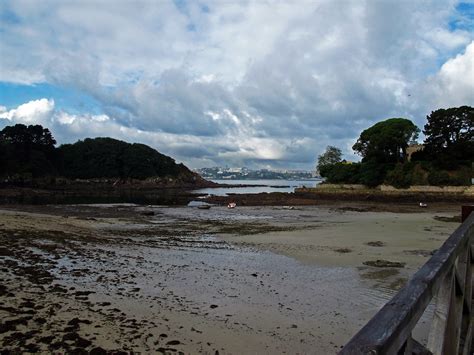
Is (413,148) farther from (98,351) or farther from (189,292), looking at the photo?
(98,351)

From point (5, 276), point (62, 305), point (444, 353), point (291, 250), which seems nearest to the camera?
point (444, 353)

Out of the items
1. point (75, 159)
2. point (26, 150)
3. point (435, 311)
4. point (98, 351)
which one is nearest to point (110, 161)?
point (75, 159)

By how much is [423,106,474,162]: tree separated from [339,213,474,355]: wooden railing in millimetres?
70517

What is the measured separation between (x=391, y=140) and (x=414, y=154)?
560 cm

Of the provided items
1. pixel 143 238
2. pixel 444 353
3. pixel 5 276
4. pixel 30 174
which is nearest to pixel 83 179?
pixel 30 174

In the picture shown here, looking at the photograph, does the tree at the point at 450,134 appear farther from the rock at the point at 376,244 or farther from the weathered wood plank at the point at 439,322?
the weathered wood plank at the point at 439,322

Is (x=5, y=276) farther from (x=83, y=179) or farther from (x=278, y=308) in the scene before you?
(x=83, y=179)

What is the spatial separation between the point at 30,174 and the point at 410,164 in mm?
88929

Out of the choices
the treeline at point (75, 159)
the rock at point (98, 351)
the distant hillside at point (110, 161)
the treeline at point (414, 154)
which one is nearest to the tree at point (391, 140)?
the treeline at point (414, 154)

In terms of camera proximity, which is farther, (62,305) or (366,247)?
(366,247)

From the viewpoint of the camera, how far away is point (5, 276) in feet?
29.3

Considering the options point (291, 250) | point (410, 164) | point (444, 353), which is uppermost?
point (410, 164)

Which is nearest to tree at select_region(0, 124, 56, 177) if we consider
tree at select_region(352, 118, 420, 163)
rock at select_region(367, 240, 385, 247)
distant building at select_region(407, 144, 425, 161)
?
tree at select_region(352, 118, 420, 163)

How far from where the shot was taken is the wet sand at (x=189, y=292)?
236 inches
